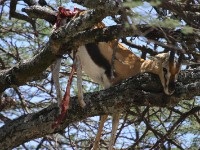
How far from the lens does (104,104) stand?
12.5ft

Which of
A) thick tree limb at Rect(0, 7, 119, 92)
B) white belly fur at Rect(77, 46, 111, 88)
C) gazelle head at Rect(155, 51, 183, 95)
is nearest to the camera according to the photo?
thick tree limb at Rect(0, 7, 119, 92)

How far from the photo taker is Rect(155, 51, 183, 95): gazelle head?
379cm

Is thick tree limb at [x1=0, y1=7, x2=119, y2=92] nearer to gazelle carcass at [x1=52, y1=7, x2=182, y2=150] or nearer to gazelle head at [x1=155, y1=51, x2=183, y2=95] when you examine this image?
gazelle carcass at [x1=52, y1=7, x2=182, y2=150]

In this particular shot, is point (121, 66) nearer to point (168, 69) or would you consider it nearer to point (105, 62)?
point (105, 62)

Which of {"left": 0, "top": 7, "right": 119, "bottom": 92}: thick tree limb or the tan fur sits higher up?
the tan fur

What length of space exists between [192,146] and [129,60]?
1.21 metres

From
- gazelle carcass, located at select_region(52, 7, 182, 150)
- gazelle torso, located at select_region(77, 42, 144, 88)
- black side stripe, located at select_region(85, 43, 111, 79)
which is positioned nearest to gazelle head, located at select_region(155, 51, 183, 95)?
gazelle carcass, located at select_region(52, 7, 182, 150)

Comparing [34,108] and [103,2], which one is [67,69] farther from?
[103,2]

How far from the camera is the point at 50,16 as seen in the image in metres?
3.84

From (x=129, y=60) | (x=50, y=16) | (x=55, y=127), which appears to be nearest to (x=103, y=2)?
(x=50, y=16)

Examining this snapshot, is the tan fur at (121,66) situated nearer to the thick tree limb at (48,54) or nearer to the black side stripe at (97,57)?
the black side stripe at (97,57)

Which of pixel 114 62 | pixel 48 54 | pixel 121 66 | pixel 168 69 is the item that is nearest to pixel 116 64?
pixel 121 66

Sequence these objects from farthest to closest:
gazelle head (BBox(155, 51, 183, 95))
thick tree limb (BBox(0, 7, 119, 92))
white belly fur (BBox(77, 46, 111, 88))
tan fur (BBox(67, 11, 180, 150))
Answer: white belly fur (BBox(77, 46, 111, 88)) < tan fur (BBox(67, 11, 180, 150)) < gazelle head (BBox(155, 51, 183, 95)) < thick tree limb (BBox(0, 7, 119, 92))

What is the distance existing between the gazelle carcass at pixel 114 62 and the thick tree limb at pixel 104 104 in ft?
0.90
